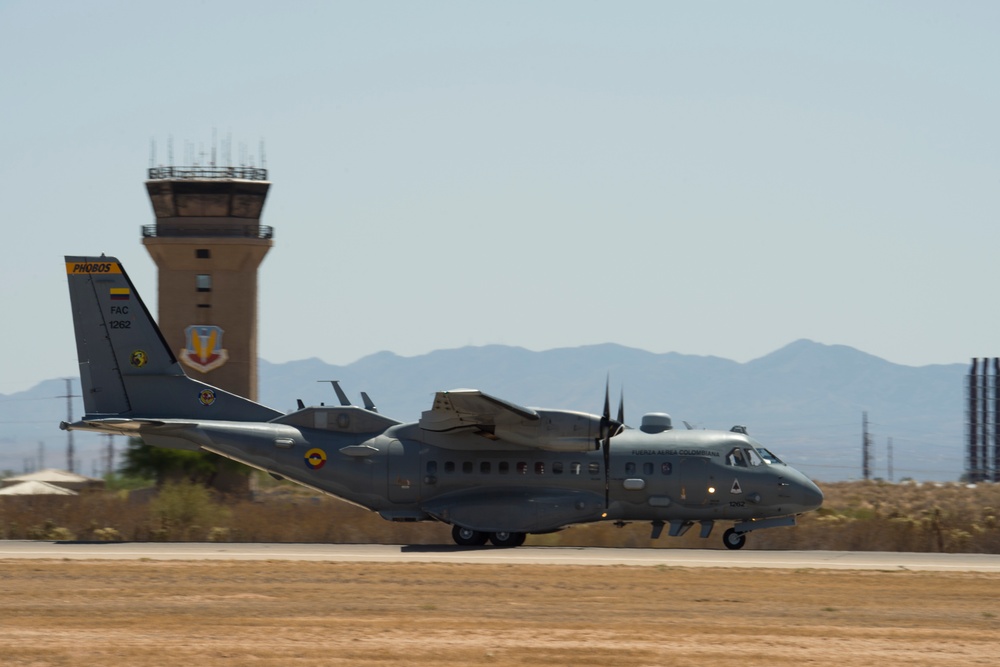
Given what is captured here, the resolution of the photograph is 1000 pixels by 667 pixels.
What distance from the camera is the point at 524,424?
29.8 m

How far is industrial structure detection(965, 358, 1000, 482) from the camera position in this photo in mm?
100875

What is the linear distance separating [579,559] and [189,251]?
3145 centimetres

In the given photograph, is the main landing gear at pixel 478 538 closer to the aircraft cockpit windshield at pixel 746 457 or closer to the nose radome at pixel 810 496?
the aircraft cockpit windshield at pixel 746 457

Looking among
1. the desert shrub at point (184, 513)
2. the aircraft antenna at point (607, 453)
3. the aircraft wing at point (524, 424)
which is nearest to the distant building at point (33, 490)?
the desert shrub at point (184, 513)

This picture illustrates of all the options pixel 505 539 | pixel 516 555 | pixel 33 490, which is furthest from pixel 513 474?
pixel 33 490

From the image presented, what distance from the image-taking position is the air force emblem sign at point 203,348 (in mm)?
54781

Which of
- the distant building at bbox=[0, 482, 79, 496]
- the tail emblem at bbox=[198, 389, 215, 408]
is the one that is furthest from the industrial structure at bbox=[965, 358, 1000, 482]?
the tail emblem at bbox=[198, 389, 215, 408]

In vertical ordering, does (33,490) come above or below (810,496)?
below

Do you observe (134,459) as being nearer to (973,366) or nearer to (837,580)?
(837,580)

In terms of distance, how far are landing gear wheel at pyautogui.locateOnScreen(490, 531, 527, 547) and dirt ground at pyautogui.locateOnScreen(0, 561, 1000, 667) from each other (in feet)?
12.8

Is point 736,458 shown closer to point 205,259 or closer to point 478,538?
point 478,538

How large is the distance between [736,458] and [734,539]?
180cm

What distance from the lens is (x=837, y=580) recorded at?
80.0 ft

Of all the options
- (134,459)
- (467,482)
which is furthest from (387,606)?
(134,459)
